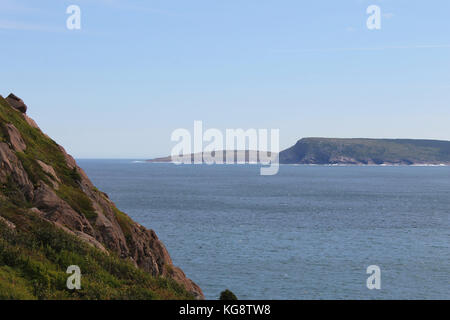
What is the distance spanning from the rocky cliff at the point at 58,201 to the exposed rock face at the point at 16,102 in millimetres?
1955

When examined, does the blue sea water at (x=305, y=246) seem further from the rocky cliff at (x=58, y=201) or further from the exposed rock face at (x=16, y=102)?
the exposed rock face at (x=16, y=102)

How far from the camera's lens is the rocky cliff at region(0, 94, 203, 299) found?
77.7 feet

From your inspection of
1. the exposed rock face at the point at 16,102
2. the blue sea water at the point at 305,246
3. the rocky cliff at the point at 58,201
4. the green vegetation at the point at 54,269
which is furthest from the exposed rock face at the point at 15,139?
the blue sea water at the point at 305,246

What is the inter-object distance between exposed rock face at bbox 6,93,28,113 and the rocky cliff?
1955 millimetres

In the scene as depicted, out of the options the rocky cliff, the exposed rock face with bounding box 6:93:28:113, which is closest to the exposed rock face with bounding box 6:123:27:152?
the rocky cliff

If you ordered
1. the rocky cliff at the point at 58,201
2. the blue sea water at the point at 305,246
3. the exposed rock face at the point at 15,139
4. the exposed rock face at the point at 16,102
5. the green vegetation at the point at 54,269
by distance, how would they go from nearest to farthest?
the green vegetation at the point at 54,269, the rocky cliff at the point at 58,201, the exposed rock face at the point at 15,139, the exposed rock face at the point at 16,102, the blue sea water at the point at 305,246

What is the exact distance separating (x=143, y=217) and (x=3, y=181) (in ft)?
205

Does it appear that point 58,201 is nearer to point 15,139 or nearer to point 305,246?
point 15,139

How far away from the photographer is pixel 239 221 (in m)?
83.1

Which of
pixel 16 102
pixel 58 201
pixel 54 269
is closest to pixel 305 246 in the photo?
pixel 16 102

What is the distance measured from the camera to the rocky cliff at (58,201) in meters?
23.7

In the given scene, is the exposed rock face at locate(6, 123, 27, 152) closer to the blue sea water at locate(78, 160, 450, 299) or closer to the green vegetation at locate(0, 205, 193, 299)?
the green vegetation at locate(0, 205, 193, 299)
